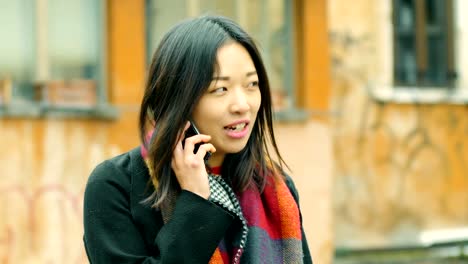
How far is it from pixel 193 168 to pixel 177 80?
21 centimetres

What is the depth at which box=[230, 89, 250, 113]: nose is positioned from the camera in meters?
2.31

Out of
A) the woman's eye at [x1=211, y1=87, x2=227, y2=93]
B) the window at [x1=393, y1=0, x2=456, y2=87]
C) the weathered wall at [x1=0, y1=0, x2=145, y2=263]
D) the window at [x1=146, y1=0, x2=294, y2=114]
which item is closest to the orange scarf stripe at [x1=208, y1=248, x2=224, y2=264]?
the woman's eye at [x1=211, y1=87, x2=227, y2=93]

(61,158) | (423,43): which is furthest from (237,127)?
(423,43)

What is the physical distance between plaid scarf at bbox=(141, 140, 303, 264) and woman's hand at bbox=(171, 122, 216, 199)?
5 cm

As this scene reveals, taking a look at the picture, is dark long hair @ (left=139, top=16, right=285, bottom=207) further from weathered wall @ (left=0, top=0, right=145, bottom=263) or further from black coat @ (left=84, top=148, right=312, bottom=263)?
weathered wall @ (left=0, top=0, right=145, bottom=263)

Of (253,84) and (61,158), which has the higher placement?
(253,84)

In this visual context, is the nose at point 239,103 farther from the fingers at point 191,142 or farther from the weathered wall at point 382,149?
the weathered wall at point 382,149

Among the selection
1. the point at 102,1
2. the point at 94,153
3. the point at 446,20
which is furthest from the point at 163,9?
the point at 446,20

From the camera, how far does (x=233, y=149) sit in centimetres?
235

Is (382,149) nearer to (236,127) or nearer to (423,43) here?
(423,43)

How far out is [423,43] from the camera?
1155 cm

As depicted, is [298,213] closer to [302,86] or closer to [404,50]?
[302,86]

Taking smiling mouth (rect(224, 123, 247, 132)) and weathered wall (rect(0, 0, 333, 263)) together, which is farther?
weathered wall (rect(0, 0, 333, 263))

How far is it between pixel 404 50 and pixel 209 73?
9371 mm
